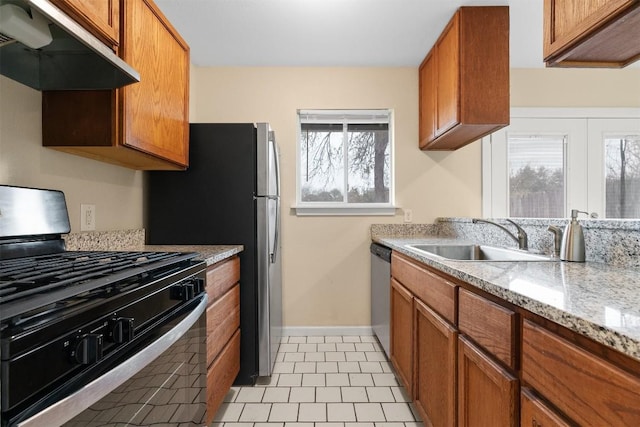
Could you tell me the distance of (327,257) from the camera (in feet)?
10.4

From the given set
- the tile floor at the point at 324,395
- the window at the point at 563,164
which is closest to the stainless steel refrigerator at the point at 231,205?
the tile floor at the point at 324,395

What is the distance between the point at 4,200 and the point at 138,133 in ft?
1.74

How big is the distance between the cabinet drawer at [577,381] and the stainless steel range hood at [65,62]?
139 cm

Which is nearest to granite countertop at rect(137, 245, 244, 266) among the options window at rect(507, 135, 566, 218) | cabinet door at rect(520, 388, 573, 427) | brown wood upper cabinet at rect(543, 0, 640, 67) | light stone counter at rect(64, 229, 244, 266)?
light stone counter at rect(64, 229, 244, 266)

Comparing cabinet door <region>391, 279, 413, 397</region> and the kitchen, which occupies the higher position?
the kitchen

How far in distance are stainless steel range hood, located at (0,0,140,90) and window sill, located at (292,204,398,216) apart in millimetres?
1923

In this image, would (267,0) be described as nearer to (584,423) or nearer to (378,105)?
(378,105)

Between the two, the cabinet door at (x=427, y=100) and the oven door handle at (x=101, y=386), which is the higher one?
the cabinet door at (x=427, y=100)

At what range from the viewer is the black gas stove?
0.57 m

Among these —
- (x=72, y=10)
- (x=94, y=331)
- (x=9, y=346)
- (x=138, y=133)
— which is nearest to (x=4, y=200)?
(x=138, y=133)

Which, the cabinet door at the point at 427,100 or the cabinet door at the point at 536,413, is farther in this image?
the cabinet door at the point at 427,100

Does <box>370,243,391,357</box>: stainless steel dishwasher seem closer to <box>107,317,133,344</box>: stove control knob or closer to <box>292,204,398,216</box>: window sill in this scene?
<box>292,204,398,216</box>: window sill

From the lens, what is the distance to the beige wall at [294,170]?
3.14 meters

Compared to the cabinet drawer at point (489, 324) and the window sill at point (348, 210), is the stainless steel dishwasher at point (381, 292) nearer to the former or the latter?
the window sill at point (348, 210)
